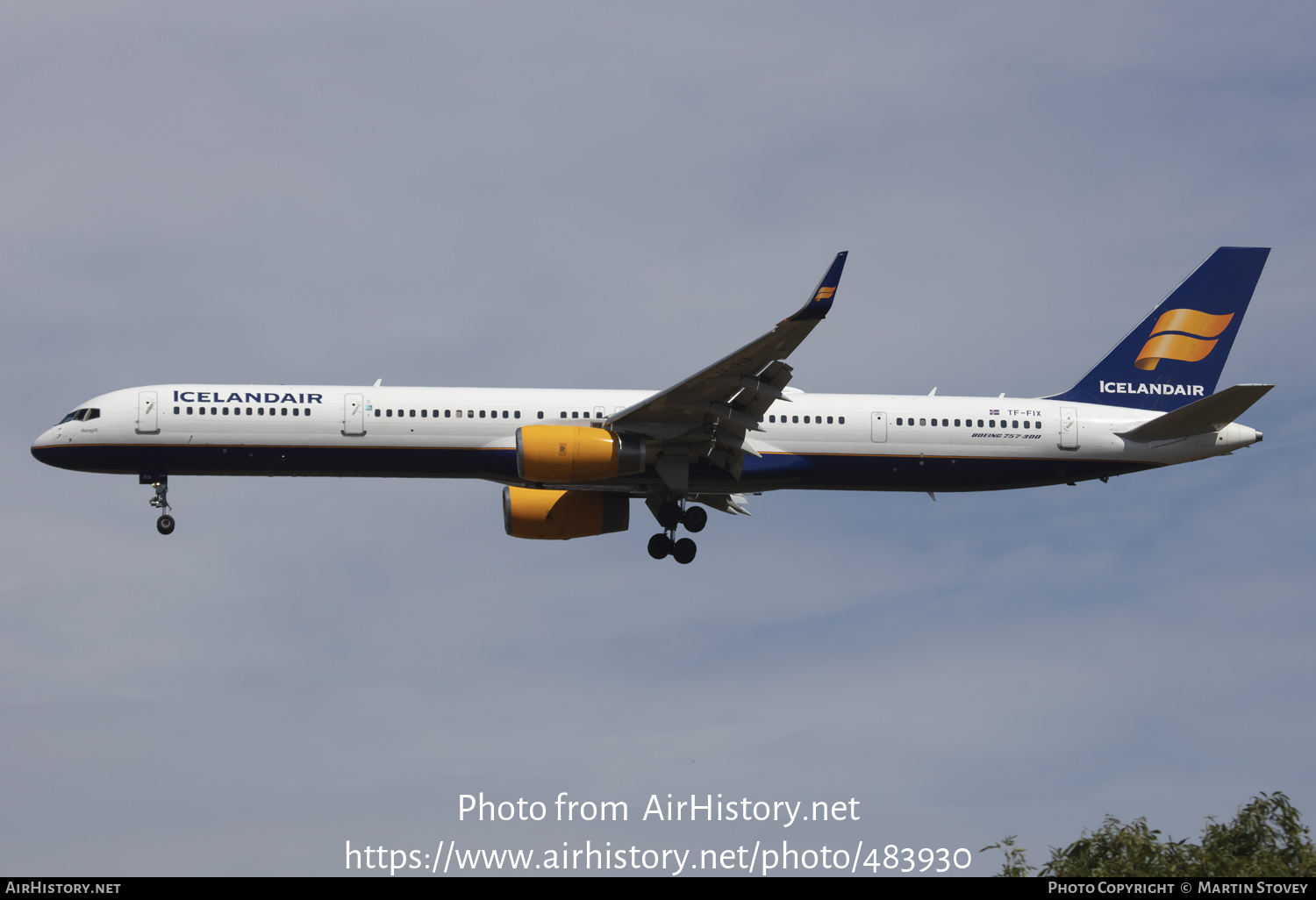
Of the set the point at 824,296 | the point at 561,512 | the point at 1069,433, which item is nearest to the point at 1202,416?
the point at 1069,433

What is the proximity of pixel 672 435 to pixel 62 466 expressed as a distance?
15.7m

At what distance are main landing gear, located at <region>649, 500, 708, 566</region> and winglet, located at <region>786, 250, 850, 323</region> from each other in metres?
8.10

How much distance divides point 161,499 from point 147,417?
2.31m

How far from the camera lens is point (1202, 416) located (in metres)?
34.6

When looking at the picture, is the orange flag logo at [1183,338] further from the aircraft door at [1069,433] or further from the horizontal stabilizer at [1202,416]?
the aircraft door at [1069,433]

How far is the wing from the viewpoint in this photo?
30422mm

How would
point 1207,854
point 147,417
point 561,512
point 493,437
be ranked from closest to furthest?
point 1207,854, point 493,437, point 147,417, point 561,512

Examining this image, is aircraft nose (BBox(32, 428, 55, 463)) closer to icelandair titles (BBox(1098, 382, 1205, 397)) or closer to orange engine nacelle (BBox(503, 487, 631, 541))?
orange engine nacelle (BBox(503, 487, 631, 541))

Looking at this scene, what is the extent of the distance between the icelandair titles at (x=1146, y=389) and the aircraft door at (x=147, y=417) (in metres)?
25.4

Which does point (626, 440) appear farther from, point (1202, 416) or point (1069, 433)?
point (1202, 416)

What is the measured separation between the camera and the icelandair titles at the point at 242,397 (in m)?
34.2

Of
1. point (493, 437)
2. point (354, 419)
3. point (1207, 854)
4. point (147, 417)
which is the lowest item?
point (1207, 854)

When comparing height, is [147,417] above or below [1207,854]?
above

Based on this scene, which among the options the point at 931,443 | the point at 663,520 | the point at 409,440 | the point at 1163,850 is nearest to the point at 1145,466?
the point at 931,443
